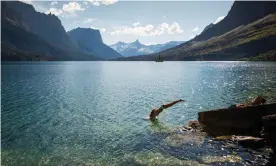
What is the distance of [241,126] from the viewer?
32906 millimetres

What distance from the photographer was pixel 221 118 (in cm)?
3441

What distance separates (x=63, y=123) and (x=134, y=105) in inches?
809

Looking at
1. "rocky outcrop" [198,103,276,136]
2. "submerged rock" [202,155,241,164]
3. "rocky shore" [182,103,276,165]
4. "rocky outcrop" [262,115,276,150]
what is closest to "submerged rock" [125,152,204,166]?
"submerged rock" [202,155,241,164]

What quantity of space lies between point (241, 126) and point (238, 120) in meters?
0.84

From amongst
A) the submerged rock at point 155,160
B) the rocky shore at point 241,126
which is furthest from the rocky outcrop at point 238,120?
the submerged rock at point 155,160

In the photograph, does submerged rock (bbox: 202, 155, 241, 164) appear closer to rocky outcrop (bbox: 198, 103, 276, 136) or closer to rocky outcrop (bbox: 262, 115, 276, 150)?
rocky outcrop (bbox: 262, 115, 276, 150)

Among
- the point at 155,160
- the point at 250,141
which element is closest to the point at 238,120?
the point at 250,141

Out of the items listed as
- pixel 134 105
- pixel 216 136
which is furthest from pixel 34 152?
pixel 134 105

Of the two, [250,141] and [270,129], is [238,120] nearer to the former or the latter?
[250,141]

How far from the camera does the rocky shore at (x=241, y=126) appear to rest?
28.8 m

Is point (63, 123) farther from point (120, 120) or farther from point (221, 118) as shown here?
point (221, 118)

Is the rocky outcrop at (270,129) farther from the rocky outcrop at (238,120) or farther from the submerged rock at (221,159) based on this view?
the submerged rock at (221,159)

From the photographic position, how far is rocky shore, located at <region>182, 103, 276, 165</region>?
2880cm

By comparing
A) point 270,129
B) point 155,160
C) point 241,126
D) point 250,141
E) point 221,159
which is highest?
point 270,129
